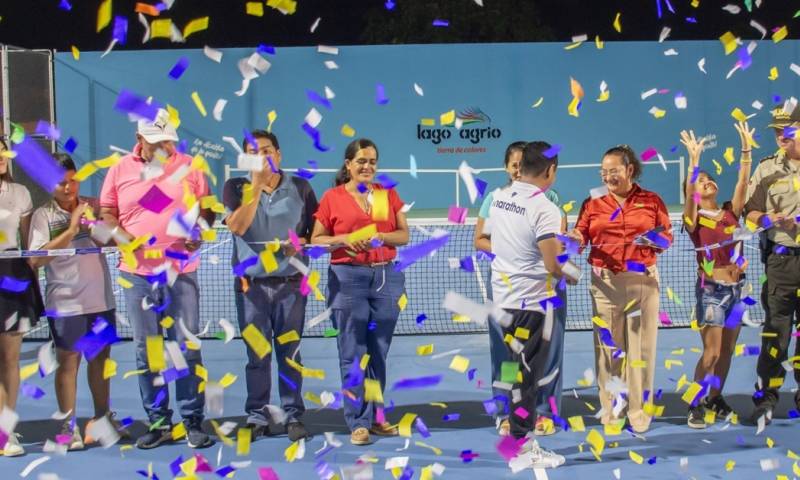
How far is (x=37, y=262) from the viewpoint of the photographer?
5582 mm

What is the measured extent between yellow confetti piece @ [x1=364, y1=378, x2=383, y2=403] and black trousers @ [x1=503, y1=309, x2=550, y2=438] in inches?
36.1

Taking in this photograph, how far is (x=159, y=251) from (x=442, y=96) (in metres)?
16.9

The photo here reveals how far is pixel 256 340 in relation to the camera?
5.77 metres

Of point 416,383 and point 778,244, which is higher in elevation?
point 778,244

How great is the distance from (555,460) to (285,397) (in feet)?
5.32

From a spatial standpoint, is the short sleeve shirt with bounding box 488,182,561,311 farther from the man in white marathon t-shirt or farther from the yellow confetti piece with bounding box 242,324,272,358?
the yellow confetti piece with bounding box 242,324,272,358

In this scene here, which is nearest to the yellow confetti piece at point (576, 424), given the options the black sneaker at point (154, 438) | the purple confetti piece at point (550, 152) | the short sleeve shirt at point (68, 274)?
the purple confetti piece at point (550, 152)

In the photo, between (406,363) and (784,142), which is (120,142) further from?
(784,142)

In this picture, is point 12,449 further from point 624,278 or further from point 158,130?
point 624,278

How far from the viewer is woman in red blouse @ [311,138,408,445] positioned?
18.8ft

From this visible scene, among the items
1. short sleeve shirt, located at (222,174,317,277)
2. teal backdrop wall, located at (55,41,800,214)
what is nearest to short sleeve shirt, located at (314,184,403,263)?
short sleeve shirt, located at (222,174,317,277)

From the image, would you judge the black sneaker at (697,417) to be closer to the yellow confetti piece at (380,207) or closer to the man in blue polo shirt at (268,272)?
the yellow confetti piece at (380,207)

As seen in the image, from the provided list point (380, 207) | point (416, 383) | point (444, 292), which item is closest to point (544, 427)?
point (416, 383)

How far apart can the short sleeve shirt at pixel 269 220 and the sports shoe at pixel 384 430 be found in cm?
101
